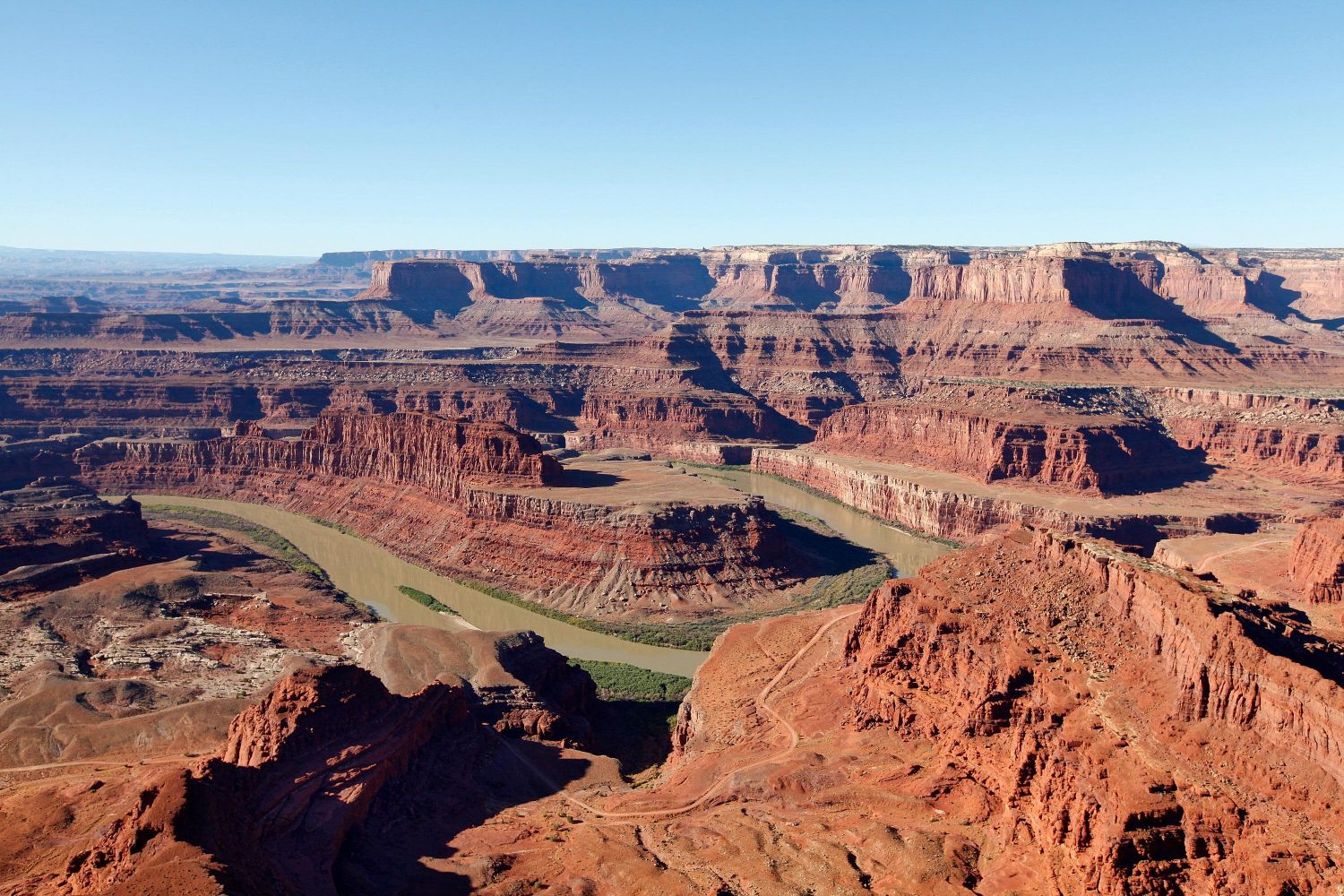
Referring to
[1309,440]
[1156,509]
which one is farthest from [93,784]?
[1309,440]

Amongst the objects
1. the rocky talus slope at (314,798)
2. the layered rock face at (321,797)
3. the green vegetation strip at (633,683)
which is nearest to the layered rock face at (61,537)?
the layered rock face at (321,797)

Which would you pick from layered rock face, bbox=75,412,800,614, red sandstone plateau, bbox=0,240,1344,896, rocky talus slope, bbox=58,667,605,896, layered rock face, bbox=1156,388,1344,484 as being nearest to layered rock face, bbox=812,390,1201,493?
red sandstone plateau, bbox=0,240,1344,896

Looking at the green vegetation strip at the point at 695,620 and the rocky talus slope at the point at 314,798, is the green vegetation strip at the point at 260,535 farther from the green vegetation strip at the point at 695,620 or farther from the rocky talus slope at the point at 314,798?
the rocky talus slope at the point at 314,798

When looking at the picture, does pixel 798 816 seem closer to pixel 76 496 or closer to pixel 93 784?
pixel 93 784

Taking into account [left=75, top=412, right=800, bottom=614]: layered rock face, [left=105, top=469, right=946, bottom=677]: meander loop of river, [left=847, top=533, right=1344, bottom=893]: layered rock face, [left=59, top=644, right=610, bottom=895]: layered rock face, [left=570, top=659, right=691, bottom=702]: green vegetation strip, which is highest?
[left=847, top=533, right=1344, bottom=893]: layered rock face

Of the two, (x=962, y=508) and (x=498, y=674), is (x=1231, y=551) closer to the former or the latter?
(x=962, y=508)

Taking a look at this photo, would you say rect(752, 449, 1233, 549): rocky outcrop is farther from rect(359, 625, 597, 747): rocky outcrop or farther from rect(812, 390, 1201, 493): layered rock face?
rect(359, 625, 597, 747): rocky outcrop

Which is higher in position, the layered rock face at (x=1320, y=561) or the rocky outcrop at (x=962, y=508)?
the layered rock face at (x=1320, y=561)
